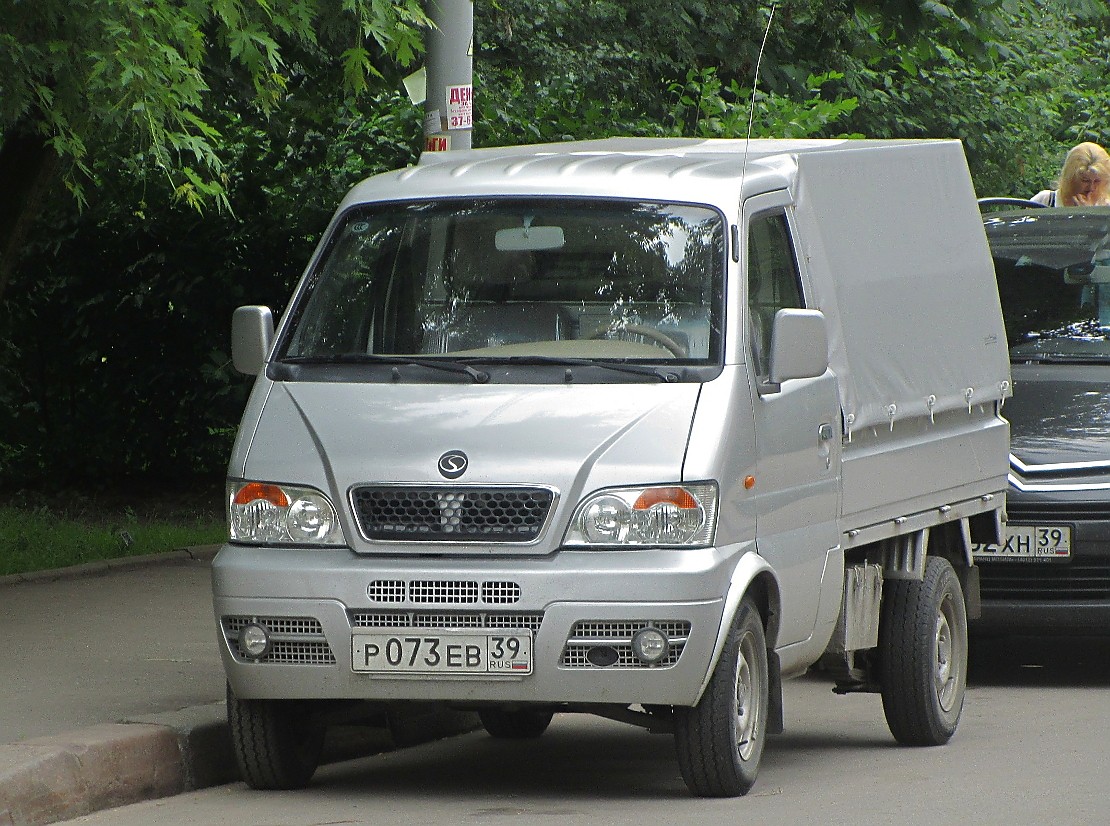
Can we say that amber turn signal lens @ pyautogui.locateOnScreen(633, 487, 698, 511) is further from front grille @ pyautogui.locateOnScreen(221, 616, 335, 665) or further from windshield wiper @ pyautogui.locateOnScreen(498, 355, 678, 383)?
front grille @ pyautogui.locateOnScreen(221, 616, 335, 665)

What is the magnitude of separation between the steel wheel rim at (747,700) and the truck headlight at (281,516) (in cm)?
131

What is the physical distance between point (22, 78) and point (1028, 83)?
1380 centimetres

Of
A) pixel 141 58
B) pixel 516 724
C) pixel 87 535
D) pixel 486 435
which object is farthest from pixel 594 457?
pixel 87 535

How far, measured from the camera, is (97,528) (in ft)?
44.6

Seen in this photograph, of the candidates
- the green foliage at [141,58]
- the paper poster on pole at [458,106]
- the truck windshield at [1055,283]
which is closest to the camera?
the green foliage at [141,58]

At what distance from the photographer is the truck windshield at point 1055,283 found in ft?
35.7

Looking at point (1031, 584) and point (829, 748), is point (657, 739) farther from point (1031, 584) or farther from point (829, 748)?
point (1031, 584)

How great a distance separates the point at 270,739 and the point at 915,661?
2.51m

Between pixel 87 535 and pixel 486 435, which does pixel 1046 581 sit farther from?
pixel 87 535

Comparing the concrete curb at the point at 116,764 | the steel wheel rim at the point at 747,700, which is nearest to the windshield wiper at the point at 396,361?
the concrete curb at the point at 116,764

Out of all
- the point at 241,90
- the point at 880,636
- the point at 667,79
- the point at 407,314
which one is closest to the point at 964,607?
the point at 880,636

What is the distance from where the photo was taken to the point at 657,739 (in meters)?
8.48

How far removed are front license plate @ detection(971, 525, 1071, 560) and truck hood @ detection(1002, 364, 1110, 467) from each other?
319 mm

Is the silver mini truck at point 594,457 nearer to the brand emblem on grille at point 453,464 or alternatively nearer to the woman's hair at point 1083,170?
the brand emblem on grille at point 453,464
